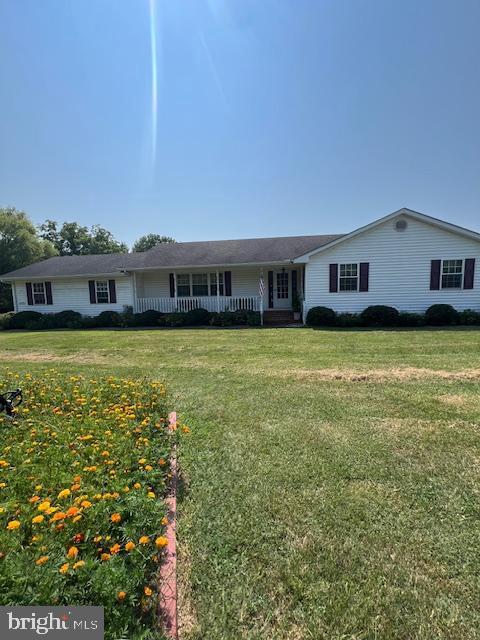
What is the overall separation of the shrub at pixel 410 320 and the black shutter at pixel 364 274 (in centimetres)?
198

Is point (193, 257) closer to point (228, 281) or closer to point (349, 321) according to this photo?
point (228, 281)

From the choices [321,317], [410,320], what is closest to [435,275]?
[410,320]

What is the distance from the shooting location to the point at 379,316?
13.7 meters

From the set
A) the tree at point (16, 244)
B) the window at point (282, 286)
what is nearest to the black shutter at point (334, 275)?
the window at point (282, 286)

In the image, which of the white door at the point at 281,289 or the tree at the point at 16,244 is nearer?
the white door at the point at 281,289

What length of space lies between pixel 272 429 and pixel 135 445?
1836mm

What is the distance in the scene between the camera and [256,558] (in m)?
2.11

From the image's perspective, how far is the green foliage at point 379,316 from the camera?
1361 centimetres

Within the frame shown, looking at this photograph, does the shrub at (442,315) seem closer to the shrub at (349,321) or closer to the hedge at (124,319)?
the shrub at (349,321)

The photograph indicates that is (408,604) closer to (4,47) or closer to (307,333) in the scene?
(307,333)

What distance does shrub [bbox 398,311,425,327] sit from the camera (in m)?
13.5

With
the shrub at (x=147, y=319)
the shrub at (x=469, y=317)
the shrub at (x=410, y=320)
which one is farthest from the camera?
the shrub at (x=147, y=319)

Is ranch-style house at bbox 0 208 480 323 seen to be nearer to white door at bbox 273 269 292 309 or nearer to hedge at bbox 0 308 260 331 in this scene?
white door at bbox 273 269 292 309

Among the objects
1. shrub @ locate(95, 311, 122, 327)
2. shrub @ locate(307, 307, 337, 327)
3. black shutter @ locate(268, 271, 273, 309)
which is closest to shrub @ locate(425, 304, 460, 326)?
shrub @ locate(307, 307, 337, 327)
